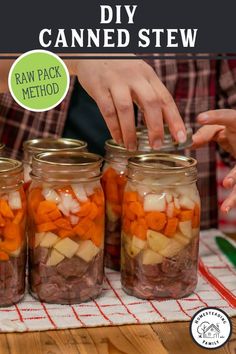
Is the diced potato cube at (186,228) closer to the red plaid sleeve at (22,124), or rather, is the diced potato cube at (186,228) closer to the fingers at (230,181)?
the fingers at (230,181)

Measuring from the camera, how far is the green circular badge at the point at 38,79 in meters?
0.92

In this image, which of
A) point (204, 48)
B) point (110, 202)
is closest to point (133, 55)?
point (204, 48)

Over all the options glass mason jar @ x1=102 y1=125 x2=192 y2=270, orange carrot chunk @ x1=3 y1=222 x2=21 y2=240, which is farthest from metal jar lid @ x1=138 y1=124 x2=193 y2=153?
orange carrot chunk @ x1=3 y1=222 x2=21 y2=240

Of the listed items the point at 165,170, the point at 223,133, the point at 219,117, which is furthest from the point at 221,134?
the point at 165,170

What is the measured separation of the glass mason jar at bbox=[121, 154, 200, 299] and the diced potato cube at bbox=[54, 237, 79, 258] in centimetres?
8

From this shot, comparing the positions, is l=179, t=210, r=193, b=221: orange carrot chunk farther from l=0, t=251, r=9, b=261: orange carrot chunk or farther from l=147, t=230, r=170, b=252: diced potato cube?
l=0, t=251, r=9, b=261: orange carrot chunk

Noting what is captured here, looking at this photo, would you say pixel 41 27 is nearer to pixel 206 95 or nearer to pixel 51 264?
pixel 51 264

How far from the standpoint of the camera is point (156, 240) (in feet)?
3.12

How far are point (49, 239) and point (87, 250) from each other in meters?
0.05

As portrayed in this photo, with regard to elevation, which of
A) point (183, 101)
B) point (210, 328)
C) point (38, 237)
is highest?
point (183, 101)

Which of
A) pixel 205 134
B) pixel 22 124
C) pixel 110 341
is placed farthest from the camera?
pixel 22 124

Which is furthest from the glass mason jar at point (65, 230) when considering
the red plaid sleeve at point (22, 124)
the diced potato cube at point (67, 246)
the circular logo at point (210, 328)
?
the red plaid sleeve at point (22, 124)

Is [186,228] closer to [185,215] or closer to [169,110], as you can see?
[185,215]

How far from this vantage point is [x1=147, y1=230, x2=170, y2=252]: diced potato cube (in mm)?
949
